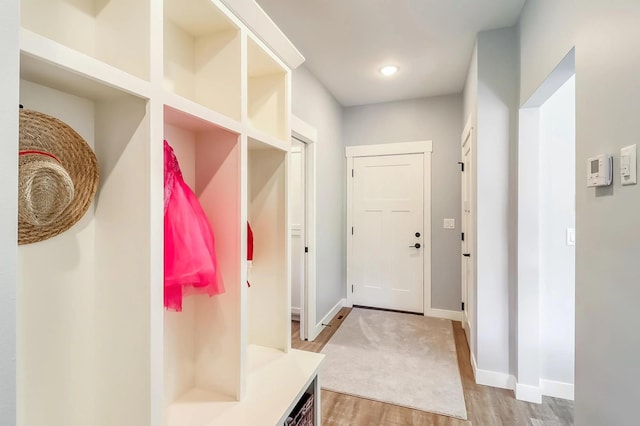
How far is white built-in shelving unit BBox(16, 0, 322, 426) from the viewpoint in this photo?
754 millimetres

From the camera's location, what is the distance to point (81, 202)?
0.80 metres

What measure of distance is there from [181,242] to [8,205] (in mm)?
606

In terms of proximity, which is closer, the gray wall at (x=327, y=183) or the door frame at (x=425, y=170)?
the gray wall at (x=327, y=183)

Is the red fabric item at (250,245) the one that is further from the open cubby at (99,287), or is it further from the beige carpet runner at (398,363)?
the beige carpet runner at (398,363)

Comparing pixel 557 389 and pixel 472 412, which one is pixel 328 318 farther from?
pixel 557 389

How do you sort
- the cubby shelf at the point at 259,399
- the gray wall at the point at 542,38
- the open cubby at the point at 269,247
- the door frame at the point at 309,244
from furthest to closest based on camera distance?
1. the door frame at the point at 309,244
2. the open cubby at the point at 269,247
3. the gray wall at the point at 542,38
4. the cubby shelf at the point at 259,399

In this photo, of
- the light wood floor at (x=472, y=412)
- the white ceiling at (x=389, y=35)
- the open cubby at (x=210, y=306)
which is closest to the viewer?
the open cubby at (x=210, y=306)

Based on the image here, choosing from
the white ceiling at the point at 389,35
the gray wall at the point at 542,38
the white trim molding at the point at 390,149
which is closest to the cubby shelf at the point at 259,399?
the gray wall at the point at 542,38

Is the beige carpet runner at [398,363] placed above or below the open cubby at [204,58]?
below

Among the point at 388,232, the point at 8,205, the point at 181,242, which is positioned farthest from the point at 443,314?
the point at 8,205

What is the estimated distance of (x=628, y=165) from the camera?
0.97 metres

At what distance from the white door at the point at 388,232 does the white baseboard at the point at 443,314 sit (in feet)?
0.27

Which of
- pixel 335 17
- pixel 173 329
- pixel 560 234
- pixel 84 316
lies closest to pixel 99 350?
pixel 84 316

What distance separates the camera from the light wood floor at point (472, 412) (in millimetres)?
1904
